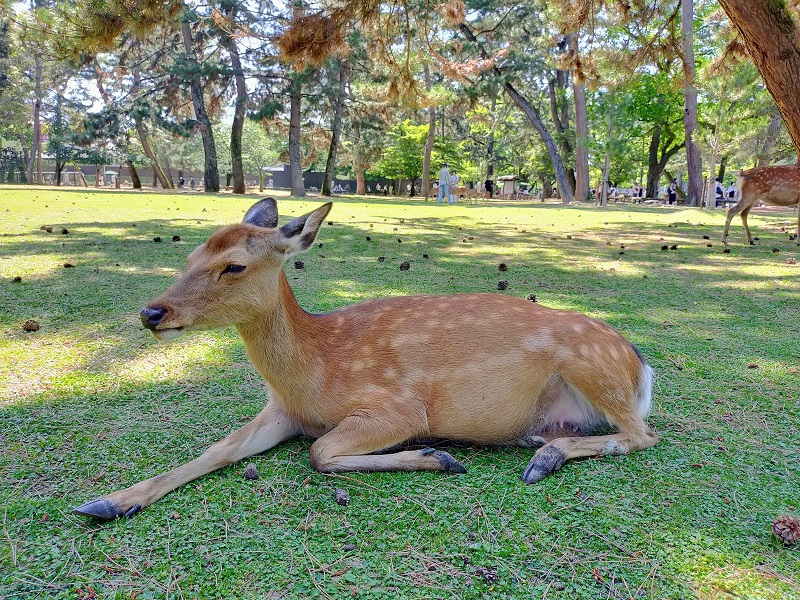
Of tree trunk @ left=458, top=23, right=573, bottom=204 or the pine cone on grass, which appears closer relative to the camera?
the pine cone on grass

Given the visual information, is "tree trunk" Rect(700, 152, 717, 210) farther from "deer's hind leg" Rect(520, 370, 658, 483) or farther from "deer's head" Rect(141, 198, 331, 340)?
"deer's head" Rect(141, 198, 331, 340)

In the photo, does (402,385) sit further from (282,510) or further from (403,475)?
(282,510)

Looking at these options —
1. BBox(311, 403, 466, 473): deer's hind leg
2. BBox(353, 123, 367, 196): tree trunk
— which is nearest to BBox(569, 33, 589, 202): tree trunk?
BBox(353, 123, 367, 196): tree trunk

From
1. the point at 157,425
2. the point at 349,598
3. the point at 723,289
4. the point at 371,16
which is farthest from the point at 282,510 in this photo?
the point at 371,16

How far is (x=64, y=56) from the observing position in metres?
6.73

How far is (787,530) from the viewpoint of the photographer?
212cm

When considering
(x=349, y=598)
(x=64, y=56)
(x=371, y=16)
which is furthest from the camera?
(x=371, y=16)

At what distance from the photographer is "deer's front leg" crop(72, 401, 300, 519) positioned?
7.34 ft

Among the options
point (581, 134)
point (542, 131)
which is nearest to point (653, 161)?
point (581, 134)

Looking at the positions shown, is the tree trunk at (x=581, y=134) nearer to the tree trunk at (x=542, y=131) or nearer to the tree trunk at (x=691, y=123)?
the tree trunk at (x=542, y=131)

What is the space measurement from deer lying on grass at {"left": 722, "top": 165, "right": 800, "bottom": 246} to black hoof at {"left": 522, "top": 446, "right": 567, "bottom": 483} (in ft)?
35.5

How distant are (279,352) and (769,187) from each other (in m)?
12.4

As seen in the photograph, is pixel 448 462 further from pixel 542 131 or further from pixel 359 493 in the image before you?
pixel 542 131

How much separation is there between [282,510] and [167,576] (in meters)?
0.50
